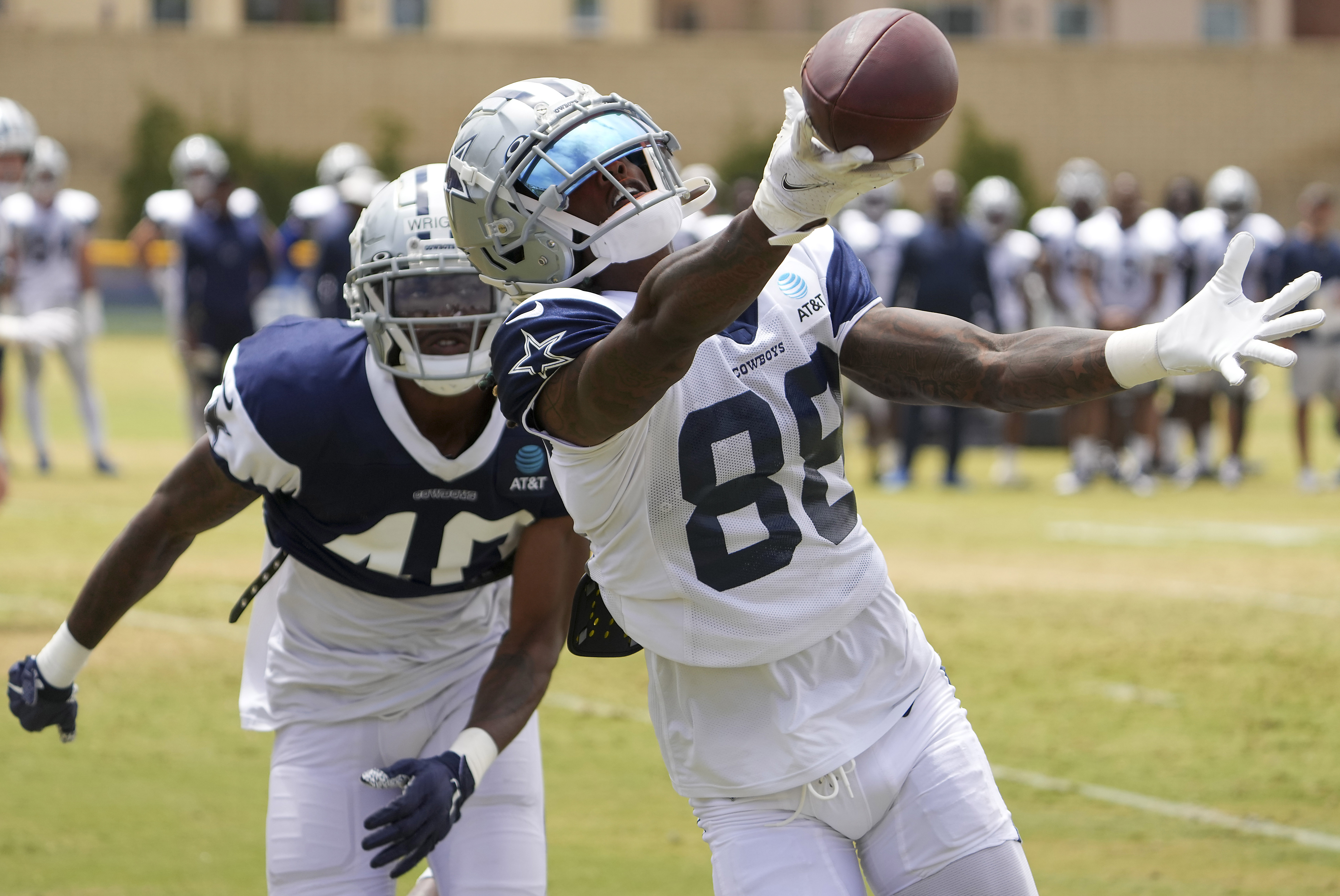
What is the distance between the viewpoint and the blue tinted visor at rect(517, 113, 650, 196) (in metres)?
2.54

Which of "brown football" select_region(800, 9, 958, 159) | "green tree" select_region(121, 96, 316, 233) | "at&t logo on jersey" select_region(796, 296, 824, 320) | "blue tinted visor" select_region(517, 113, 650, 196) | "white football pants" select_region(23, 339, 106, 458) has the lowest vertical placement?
"green tree" select_region(121, 96, 316, 233)

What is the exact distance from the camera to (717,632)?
2516 mm

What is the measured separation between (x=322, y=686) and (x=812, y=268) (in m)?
1.46

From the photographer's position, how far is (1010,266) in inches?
567

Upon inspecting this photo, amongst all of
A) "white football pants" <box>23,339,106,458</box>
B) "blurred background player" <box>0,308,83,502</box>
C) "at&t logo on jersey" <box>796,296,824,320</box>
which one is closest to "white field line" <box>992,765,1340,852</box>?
"at&t logo on jersey" <box>796,296,824,320</box>

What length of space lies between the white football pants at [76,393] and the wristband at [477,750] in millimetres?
10389

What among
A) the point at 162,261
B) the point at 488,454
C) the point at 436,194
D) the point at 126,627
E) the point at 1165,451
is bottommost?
the point at 162,261

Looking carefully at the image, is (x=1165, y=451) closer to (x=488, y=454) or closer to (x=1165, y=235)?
(x=1165, y=235)

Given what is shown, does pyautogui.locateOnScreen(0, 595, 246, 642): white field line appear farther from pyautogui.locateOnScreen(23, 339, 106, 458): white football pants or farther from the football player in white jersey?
the football player in white jersey

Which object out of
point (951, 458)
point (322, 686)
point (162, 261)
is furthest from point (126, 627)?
point (162, 261)

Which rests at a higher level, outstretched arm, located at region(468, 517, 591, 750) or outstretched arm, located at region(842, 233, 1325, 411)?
outstretched arm, located at region(842, 233, 1325, 411)

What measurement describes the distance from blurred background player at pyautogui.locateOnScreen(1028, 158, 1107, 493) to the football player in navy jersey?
401 inches

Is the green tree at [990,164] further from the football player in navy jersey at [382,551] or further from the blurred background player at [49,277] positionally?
the football player in navy jersey at [382,551]

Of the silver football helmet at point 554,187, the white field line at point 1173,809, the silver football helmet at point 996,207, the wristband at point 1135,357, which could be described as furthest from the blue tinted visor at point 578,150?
the silver football helmet at point 996,207
